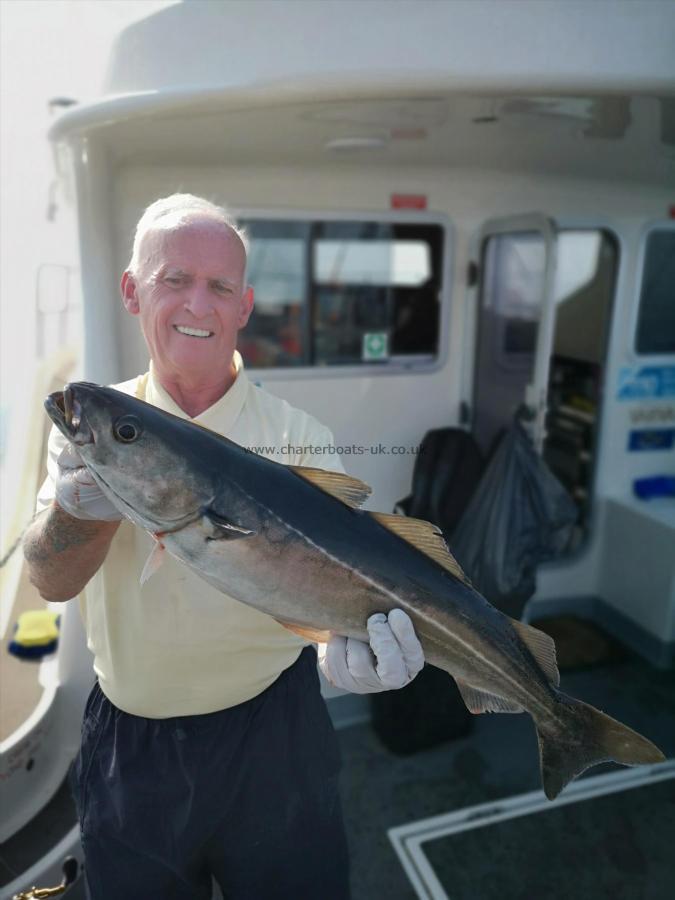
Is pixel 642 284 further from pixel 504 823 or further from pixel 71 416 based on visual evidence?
pixel 71 416

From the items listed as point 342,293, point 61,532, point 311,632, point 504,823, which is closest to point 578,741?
point 311,632

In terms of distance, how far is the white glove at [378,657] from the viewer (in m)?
1.44

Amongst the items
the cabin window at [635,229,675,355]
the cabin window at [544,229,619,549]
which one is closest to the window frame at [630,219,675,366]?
the cabin window at [635,229,675,355]

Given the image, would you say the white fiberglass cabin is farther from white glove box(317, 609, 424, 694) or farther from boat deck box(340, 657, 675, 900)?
white glove box(317, 609, 424, 694)

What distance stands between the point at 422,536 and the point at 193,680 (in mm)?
745

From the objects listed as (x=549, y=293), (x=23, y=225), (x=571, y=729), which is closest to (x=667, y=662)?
(x=549, y=293)

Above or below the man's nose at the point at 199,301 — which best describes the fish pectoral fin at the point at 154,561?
below

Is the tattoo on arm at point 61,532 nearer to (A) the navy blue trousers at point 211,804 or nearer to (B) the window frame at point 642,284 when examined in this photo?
(A) the navy blue trousers at point 211,804

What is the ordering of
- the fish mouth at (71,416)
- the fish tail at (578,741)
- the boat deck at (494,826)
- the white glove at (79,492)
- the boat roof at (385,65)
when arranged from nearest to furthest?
1. the fish mouth at (71,416)
2. the white glove at (79,492)
3. the fish tail at (578,741)
4. the boat roof at (385,65)
5. the boat deck at (494,826)

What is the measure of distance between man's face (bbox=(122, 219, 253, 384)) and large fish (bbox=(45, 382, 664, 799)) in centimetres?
31

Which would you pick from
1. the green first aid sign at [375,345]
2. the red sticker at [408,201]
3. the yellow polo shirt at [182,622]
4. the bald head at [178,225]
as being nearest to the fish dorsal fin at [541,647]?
the yellow polo shirt at [182,622]

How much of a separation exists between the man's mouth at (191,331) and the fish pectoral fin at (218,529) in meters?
0.49

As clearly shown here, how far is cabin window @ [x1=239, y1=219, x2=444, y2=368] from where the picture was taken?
388cm

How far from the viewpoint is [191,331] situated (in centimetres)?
158
